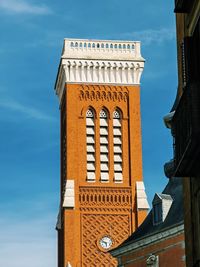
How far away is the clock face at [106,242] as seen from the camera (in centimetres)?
5479

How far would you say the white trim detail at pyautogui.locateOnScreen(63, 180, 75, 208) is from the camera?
182 ft

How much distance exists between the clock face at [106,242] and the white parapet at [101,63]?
417 inches

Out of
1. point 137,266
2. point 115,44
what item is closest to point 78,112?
point 115,44

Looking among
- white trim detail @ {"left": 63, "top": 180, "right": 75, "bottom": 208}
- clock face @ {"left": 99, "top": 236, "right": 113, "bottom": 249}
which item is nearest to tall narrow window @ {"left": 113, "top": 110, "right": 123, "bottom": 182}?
white trim detail @ {"left": 63, "top": 180, "right": 75, "bottom": 208}

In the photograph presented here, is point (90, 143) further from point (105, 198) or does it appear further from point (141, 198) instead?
point (141, 198)

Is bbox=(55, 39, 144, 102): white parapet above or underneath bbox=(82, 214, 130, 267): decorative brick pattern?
above

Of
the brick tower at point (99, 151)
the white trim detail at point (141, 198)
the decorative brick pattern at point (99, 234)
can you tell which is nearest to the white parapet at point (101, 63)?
the brick tower at point (99, 151)

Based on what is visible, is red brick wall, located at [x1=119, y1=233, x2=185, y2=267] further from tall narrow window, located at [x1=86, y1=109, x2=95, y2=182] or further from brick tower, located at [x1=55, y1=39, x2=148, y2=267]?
tall narrow window, located at [x1=86, y1=109, x2=95, y2=182]

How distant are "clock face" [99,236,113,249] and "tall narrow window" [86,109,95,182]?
3.87 m

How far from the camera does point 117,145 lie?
57.5 meters

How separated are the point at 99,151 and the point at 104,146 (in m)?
0.61

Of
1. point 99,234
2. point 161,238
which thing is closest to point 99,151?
point 99,234

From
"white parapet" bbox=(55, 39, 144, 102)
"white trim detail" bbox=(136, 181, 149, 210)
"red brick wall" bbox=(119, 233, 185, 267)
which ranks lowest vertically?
→ "red brick wall" bbox=(119, 233, 185, 267)

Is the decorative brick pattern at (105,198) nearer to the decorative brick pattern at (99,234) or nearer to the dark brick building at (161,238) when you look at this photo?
the decorative brick pattern at (99,234)
